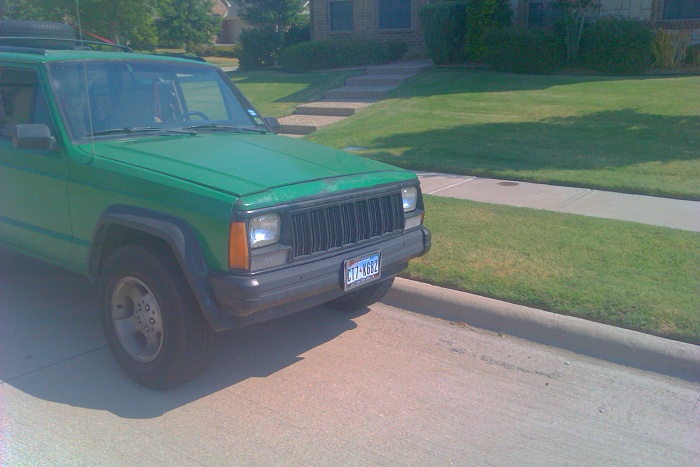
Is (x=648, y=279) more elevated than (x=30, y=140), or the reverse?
(x=30, y=140)

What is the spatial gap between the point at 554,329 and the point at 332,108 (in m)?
11.3

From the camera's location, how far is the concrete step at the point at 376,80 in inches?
708

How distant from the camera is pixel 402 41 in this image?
2222 cm

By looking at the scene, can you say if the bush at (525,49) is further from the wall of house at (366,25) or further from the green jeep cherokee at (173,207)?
the green jeep cherokee at (173,207)

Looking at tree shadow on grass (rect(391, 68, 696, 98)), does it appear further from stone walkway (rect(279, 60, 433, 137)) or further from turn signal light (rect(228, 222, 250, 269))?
turn signal light (rect(228, 222, 250, 269))

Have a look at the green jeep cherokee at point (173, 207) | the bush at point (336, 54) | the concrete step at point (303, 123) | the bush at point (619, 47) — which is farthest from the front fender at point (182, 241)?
the bush at point (336, 54)

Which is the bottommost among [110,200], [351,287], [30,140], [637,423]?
[637,423]

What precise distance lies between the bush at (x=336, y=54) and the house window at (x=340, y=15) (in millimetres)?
1782

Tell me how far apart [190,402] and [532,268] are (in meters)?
3.07

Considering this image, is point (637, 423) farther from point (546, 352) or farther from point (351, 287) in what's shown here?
point (351, 287)

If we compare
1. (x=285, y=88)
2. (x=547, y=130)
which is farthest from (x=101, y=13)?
(x=547, y=130)

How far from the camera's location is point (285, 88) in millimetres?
19234

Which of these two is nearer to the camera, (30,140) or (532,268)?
(30,140)

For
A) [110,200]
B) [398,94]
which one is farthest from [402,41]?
[110,200]
